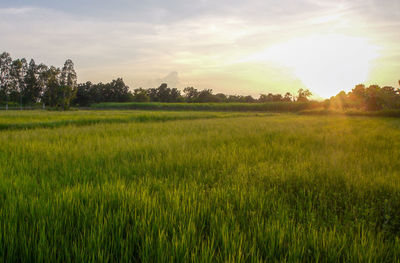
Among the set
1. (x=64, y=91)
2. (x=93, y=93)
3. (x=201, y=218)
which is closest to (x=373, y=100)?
(x=201, y=218)

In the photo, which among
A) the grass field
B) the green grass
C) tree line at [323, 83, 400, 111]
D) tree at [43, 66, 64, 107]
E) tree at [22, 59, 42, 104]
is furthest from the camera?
tree at [22, 59, 42, 104]

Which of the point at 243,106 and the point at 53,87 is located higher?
the point at 53,87

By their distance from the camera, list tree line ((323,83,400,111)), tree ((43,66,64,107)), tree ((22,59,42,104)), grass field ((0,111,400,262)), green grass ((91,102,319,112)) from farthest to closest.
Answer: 1. tree ((22,59,42,104))
2. tree ((43,66,64,107))
3. green grass ((91,102,319,112))
4. tree line ((323,83,400,111))
5. grass field ((0,111,400,262))

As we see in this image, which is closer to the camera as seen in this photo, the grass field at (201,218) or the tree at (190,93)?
the grass field at (201,218)

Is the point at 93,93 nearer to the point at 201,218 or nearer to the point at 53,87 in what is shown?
the point at 53,87

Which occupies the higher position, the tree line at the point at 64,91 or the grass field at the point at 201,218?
the tree line at the point at 64,91

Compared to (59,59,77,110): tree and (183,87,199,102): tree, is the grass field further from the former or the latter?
(183,87,199,102): tree

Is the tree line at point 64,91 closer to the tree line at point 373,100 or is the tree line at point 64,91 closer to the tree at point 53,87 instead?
the tree at point 53,87

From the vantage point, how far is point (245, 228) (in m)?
1.65

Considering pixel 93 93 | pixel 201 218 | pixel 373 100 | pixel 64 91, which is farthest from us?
pixel 93 93

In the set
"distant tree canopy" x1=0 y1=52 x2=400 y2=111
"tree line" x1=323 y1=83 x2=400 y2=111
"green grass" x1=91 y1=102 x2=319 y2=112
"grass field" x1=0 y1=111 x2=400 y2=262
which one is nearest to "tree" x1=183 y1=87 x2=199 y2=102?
"distant tree canopy" x1=0 y1=52 x2=400 y2=111

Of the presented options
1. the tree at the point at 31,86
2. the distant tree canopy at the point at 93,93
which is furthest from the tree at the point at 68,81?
the tree at the point at 31,86

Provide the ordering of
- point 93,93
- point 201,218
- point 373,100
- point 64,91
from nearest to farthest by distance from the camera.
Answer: point 201,218 < point 373,100 < point 64,91 < point 93,93

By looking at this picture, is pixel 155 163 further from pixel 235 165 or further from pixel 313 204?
pixel 313 204
